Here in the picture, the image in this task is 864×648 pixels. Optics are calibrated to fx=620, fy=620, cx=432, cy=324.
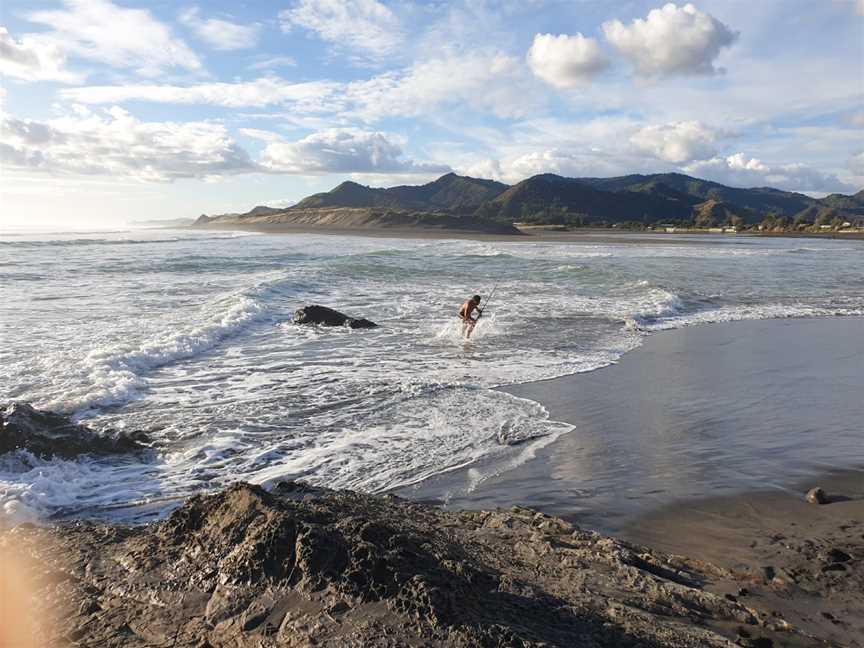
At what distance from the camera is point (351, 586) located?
312 centimetres

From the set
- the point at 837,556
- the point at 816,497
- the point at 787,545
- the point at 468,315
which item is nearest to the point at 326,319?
the point at 468,315

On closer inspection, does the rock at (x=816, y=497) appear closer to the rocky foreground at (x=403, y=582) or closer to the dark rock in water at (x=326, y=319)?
the rocky foreground at (x=403, y=582)

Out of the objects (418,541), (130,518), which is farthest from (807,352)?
(130,518)

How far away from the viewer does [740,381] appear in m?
9.84

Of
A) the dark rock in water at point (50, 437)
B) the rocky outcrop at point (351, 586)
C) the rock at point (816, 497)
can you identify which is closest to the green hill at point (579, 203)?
the dark rock in water at point (50, 437)

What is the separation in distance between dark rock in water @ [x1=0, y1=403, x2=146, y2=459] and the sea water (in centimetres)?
14

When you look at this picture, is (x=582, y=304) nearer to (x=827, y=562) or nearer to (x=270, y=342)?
(x=270, y=342)

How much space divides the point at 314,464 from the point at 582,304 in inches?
560

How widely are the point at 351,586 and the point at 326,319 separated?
39.1 feet

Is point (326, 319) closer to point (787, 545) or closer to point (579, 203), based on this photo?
point (787, 545)

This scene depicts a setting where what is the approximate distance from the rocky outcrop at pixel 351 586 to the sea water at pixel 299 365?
4.58ft

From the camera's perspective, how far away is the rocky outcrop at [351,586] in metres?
2.93

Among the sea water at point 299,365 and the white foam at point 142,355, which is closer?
the sea water at point 299,365

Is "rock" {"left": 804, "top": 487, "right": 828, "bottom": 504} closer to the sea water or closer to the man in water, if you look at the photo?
the sea water
